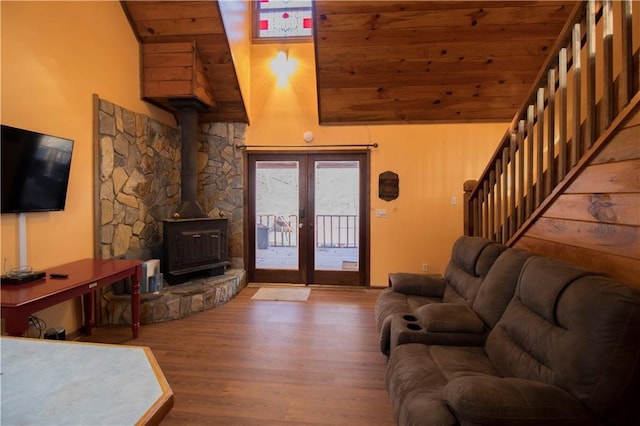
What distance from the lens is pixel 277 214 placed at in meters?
5.34

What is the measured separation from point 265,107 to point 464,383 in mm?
4697

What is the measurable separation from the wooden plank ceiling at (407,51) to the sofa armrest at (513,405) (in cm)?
375

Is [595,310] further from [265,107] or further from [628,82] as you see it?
[265,107]

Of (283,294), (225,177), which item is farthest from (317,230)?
(225,177)

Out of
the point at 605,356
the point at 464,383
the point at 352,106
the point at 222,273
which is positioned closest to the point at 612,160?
the point at 605,356

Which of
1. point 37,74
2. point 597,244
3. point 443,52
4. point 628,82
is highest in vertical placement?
point 443,52

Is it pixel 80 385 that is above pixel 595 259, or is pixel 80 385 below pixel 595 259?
below

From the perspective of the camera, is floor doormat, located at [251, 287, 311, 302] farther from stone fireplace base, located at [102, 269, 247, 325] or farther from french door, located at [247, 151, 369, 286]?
stone fireplace base, located at [102, 269, 247, 325]

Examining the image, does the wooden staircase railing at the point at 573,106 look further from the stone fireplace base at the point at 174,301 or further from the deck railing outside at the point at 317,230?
the stone fireplace base at the point at 174,301

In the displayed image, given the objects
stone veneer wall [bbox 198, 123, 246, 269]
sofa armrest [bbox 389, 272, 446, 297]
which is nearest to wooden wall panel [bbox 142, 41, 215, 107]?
stone veneer wall [bbox 198, 123, 246, 269]

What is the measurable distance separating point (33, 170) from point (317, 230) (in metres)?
3.48

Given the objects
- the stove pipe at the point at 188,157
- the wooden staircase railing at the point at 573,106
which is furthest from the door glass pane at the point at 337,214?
the wooden staircase railing at the point at 573,106

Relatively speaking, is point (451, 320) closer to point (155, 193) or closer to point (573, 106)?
point (573, 106)

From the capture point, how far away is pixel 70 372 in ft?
3.23
